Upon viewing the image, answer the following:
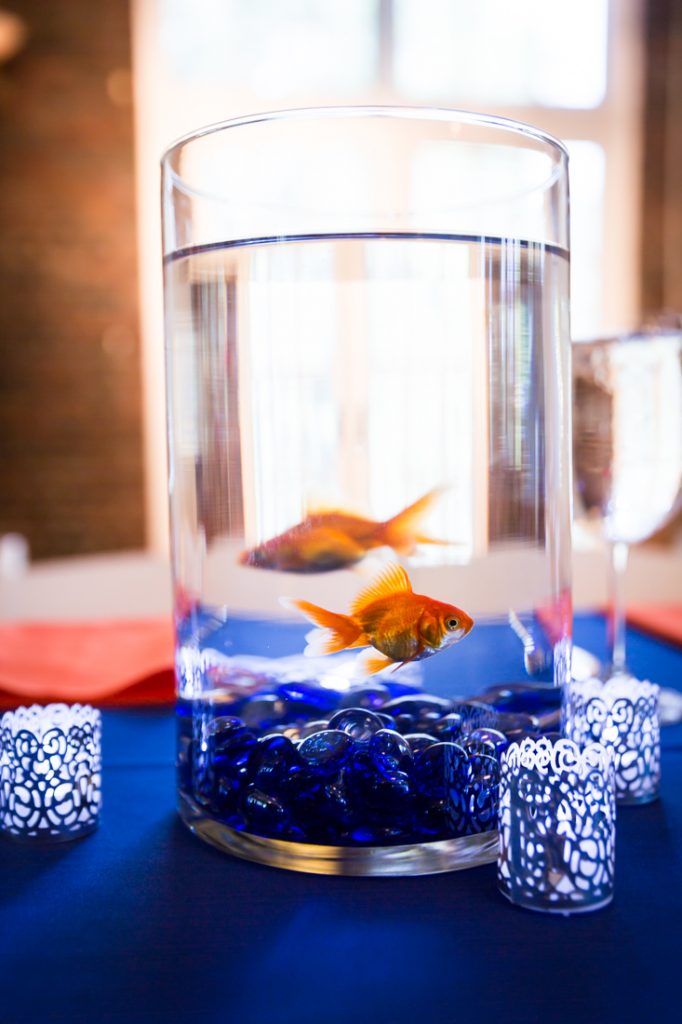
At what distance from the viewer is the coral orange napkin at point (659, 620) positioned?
3.20 feet

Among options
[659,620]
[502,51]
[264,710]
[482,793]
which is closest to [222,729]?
[264,710]

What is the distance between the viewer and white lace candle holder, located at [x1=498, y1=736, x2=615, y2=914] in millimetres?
380

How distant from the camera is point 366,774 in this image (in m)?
0.41

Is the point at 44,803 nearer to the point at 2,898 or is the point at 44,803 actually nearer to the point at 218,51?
the point at 2,898

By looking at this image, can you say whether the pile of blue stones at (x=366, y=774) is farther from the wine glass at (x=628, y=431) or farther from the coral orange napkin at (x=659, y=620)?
the coral orange napkin at (x=659, y=620)

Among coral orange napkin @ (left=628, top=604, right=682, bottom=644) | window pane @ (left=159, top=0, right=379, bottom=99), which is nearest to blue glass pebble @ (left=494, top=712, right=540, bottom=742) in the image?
coral orange napkin @ (left=628, top=604, right=682, bottom=644)

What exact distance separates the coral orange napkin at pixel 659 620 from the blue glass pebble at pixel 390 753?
1.94ft

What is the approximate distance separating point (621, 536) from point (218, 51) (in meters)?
3.87

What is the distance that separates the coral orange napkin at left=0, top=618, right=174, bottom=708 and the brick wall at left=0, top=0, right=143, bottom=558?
298 cm

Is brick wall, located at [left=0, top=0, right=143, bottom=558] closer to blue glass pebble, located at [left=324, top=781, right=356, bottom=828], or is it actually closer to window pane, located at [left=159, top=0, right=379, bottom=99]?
window pane, located at [left=159, top=0, right=379, bottom=99]

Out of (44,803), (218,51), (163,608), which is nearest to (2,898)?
(44,803)

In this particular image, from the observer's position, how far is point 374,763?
16.3 inches

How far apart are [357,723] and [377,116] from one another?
27cm

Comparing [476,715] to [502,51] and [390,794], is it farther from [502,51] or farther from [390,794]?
[502,51]
